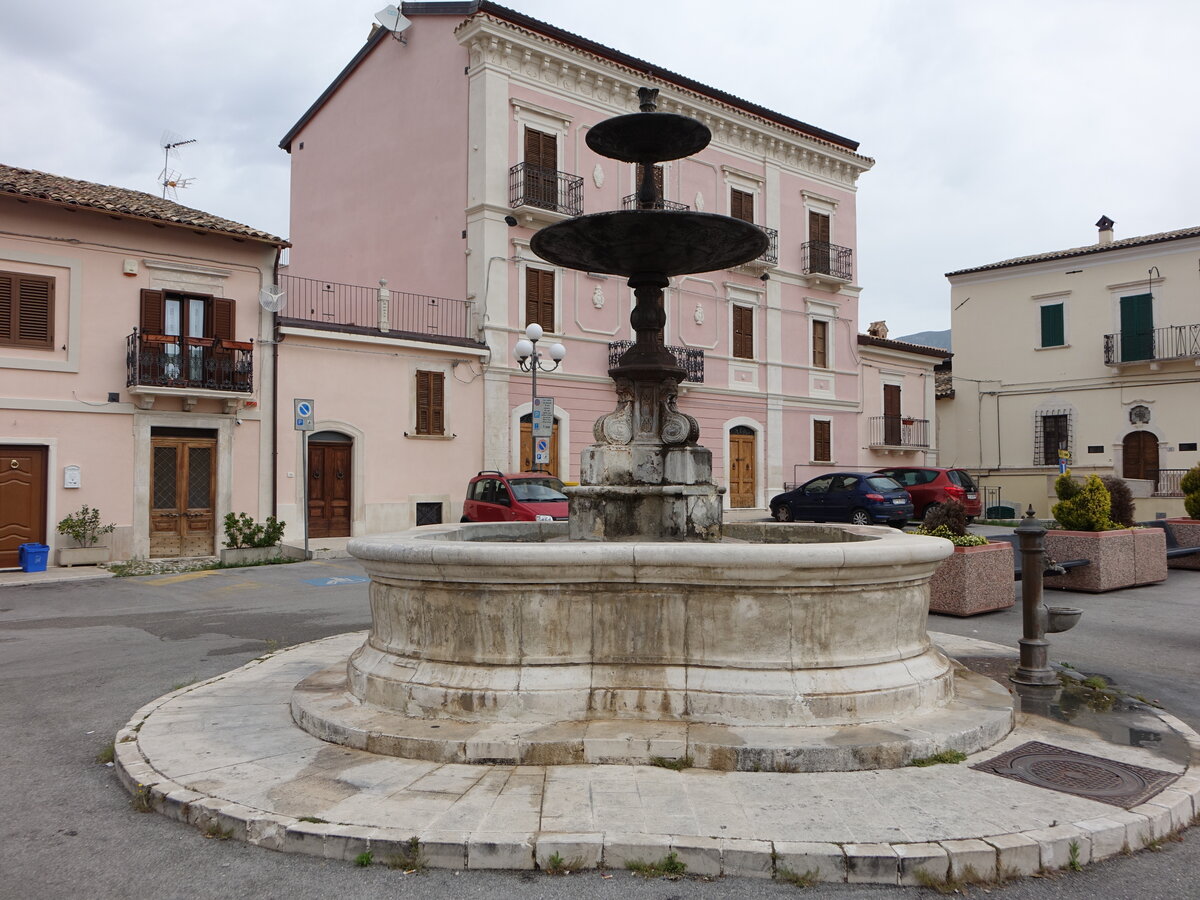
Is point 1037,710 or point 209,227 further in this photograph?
point 209,227

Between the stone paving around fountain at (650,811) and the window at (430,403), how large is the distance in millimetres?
15625

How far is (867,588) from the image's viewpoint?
4.87 metres

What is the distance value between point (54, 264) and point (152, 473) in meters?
4.21

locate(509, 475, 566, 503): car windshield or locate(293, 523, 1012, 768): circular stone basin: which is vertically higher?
locate(509, 475, 566, 503): car windshield

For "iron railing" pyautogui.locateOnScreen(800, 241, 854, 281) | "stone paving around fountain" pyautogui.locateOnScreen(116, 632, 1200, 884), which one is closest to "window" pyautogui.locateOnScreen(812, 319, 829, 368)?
"iron railing" pyautogui.locateOnScreen(800, 241, 854, 281)

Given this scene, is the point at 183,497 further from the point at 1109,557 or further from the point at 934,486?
the point at 934,486

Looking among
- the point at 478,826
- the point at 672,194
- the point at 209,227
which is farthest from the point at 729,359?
the point at 478,826

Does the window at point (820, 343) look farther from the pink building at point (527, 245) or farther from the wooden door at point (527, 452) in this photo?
the wooden door at point (527, 452)

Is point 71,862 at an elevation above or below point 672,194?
below

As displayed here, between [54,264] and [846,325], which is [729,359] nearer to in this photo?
[846,325]

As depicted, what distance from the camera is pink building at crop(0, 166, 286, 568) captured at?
51.2 feet

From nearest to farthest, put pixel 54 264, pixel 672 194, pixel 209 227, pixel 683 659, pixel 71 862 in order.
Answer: pixel 71 862 < pixel 683 659 < pixel 54 264 < pixel 209 227 < pixel 672 194

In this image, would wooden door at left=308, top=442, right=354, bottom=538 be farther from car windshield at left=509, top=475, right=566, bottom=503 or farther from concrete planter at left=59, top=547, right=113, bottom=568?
car windshield at left=509, top=475, right=566, bottom=503

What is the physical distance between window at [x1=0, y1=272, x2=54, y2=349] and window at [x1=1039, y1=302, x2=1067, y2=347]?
98.5ft
